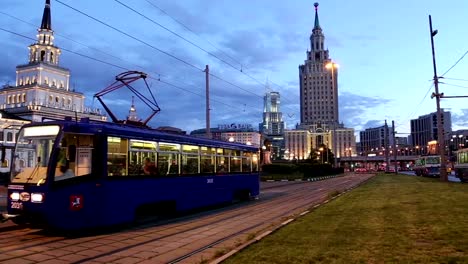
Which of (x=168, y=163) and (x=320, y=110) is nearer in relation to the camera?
(x=168, y=163)

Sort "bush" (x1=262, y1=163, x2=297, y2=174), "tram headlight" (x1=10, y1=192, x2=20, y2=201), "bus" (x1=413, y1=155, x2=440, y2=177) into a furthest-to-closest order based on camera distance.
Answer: "bush" (x1=262, y1=163, x2=297, y2=174)
"bus" (x1=413, y1=155, x2=440, y2=177)
"tram headlight" (x1=10, y1=192, x2=20, y2=201)

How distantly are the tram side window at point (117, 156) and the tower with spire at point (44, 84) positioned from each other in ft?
375

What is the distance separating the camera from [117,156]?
13227mm

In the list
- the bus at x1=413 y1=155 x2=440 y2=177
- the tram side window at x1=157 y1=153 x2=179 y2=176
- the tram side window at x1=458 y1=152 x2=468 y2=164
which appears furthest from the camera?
the bus at x1=413 y1=155 x2=440 y2=177

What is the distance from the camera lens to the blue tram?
11625 mm

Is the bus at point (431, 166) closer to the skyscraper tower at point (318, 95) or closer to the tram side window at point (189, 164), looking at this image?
the tram side window at point (189, 164)

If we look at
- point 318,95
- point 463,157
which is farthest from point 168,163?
point 318,95

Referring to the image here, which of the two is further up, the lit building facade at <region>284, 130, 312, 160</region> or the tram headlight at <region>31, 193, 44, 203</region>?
the lit building facade at <region>284, 130, 312, 160</region>

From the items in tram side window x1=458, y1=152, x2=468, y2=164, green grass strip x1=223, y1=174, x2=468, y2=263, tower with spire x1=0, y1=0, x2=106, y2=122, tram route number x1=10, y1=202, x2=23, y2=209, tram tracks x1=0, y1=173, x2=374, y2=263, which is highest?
tower with spire x1=0, y1=0, x2=106, y2=122

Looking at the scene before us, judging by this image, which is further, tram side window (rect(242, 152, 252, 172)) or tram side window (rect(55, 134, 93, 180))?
tram side window (rect(242, 152, 252, 172))

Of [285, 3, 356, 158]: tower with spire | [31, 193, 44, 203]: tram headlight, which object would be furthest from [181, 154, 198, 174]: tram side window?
[285, 3, 356, 158]: tower with spire

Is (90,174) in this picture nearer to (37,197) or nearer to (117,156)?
(117,156)

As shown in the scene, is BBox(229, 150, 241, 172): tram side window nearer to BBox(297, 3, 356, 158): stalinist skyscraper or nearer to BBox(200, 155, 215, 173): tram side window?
BBox(200, 155, 215, 173): tram side window

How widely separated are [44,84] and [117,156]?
124 meters
